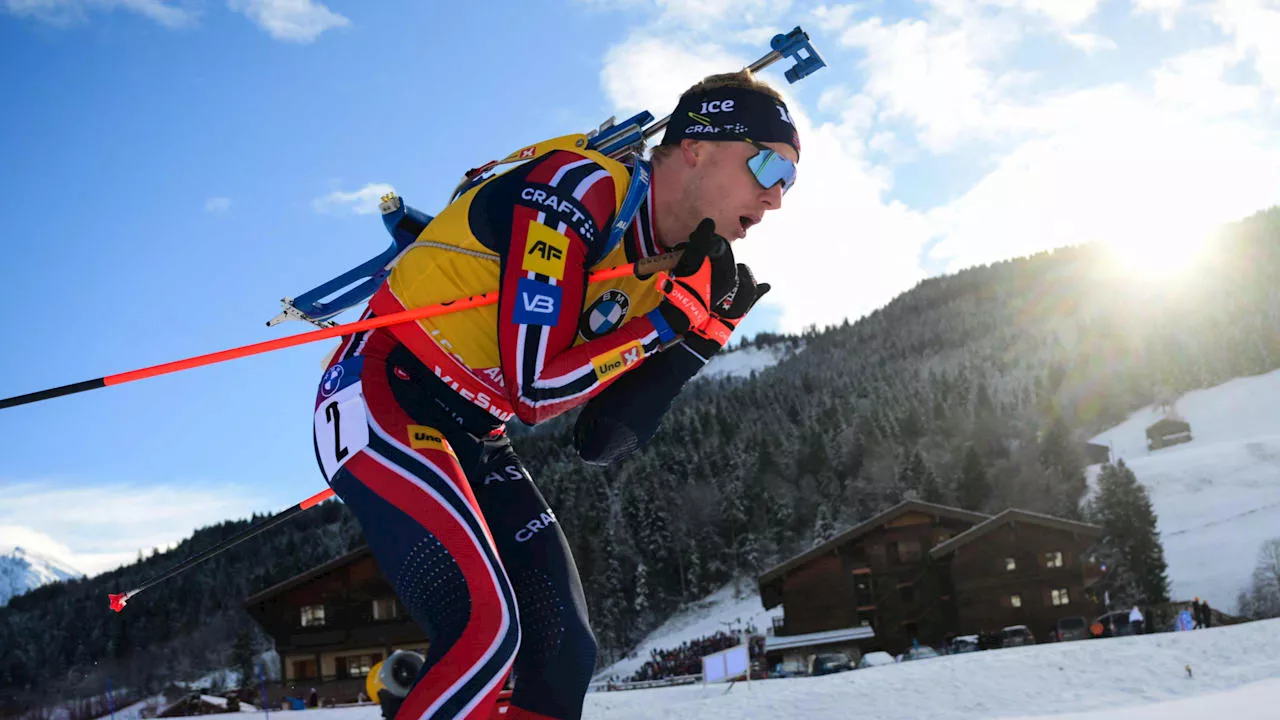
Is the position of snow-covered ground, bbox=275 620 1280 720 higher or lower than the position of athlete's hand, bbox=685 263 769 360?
lower

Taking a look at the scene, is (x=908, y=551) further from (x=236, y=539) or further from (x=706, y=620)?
(x=236, y=539)

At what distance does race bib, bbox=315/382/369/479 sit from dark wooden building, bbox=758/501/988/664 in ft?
134

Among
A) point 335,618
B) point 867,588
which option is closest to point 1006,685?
point 335,618

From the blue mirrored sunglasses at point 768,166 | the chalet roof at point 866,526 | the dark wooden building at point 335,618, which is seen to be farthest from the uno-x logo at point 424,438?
the chalet roof at point 866,526

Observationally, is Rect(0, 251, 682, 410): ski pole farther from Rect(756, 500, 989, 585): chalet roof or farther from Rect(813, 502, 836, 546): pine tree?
Rect(813, 502, 836, 546): pine tree

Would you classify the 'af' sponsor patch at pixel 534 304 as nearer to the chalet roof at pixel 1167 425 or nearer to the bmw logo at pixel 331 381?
the bmw logo at pixel 331 381

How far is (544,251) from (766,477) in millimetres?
87874

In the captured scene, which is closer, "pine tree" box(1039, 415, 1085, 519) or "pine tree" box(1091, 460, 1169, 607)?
"pine tree" box(1091, 460, 1169, 607)

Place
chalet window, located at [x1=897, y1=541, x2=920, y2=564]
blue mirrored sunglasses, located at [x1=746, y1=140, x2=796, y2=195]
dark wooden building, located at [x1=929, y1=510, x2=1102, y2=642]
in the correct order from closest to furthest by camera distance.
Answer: blue mirrored sunglasses, located at [x1=746, y1=140, x2=796, y2=195], dark wooden building, located at [x1=929, y1=510, x2=1102, y2=642], chalet window, located at [x1=897, y1=541, x2=920, y2=564]

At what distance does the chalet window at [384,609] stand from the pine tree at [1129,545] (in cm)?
3910

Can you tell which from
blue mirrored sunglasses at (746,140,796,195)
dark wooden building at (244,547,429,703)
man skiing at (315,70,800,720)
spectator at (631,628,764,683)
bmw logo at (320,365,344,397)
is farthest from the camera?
spectator at (631,628,764,683)

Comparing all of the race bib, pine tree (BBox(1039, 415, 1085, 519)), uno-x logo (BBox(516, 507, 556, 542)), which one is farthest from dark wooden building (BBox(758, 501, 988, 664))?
the race bib

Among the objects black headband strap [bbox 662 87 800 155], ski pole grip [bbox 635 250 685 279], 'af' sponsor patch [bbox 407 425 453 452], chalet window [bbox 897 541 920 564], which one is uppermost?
black headband strap [bbox 662 87 800 155]

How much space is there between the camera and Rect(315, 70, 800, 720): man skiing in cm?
221
